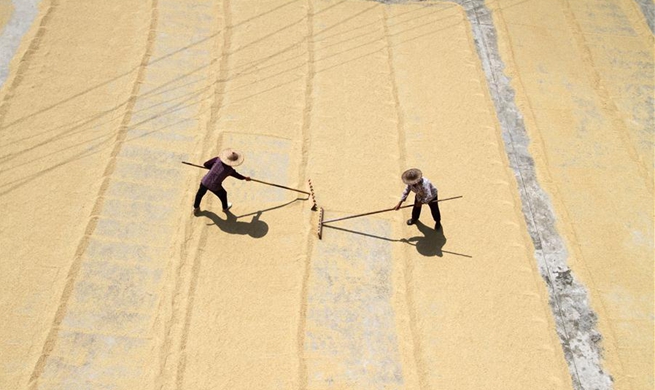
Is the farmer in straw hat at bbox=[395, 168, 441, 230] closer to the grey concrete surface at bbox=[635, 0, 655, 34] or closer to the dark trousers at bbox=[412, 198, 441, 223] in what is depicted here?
the dark trousers at bbox=[412, 198, 441, 223]

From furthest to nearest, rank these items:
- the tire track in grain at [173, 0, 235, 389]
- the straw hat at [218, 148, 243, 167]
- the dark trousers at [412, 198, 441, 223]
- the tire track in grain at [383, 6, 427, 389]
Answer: the dark trousers at [412, 198, 441, 223] < the straw hat at [218, 148, 243, 167] < the tire track in grain at [383, 6, 427, 389] < the tire track in grain at [173, 0, 235, 389]

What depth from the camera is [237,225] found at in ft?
21.7

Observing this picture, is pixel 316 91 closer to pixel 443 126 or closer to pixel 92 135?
pixel 443 126

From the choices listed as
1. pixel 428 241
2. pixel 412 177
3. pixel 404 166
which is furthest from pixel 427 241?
pixel 404 166

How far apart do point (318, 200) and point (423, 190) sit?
144 centimetres

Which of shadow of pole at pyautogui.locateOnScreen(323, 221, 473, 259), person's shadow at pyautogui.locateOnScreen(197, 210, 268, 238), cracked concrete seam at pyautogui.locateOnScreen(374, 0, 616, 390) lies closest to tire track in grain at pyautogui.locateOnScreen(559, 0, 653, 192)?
cracked concrete seam at pyautogui.locateOnScreen(374, 0, 616, 390)

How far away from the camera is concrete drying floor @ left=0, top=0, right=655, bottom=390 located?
5.67 m

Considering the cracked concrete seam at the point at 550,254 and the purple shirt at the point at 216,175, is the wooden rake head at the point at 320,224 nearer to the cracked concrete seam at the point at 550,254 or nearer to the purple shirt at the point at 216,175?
the purple shirt at the point at 216,175

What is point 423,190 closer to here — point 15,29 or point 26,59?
point 26,59

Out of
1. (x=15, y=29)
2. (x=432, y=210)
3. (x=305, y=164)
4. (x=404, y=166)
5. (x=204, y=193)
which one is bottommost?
(x=404, y=166)

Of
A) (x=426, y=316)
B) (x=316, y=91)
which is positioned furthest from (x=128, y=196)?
(x=426, y=316)

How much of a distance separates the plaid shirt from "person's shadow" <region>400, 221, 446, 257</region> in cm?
62

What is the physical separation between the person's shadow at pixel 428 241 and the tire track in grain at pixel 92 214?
3.80 meters

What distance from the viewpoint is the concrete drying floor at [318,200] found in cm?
567
